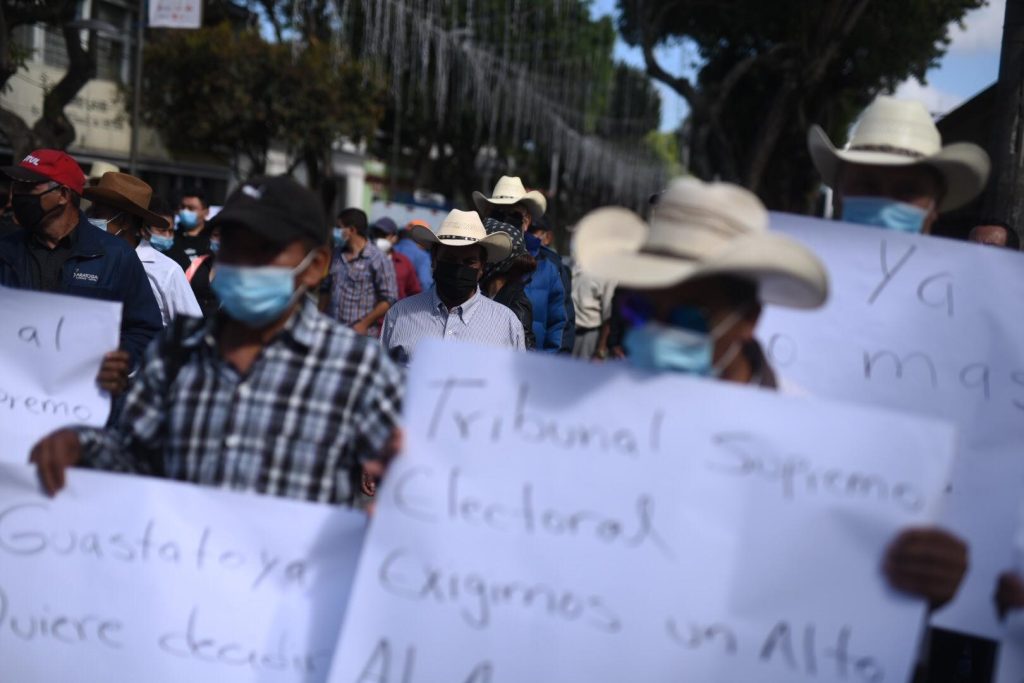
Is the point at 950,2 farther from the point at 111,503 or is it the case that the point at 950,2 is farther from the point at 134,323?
the point at 111,503

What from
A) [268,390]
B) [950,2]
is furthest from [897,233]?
[950,2]

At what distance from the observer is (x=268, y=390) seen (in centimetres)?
238

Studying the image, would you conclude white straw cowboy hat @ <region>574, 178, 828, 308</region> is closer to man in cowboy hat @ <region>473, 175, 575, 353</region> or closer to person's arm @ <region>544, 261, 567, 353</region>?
man in cowboy hat @ <region>473, 175, 575, 353</region>

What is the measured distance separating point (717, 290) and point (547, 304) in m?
4.53

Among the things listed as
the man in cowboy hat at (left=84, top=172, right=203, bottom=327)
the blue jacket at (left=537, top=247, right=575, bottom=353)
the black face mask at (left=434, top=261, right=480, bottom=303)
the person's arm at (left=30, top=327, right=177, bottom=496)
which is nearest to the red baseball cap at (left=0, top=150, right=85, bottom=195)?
the man in cowboy hat at (left=84, top=172, right=203, bottom=327)

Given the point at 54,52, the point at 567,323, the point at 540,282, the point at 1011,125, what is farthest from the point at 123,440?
the point at 54,52

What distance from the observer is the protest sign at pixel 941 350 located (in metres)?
2.43

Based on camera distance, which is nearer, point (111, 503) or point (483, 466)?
point (483, 466)

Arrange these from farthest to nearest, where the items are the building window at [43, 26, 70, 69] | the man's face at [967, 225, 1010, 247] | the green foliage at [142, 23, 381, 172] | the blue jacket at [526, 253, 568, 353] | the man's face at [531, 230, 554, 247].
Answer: the green foliage at [142, 23, 381, 172], the building window at [43, 26, 70, 69], the man's face at [531, 230, 554, 247], the blue jacket at [526, 253, 568, 353], the man's face at [967, 225, 1010, 247]

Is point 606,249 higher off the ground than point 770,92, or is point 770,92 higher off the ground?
point 770,92

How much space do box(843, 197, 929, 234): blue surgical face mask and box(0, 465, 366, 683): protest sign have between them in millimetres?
1552

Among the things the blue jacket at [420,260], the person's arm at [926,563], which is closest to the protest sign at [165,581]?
the person's arm at [926,563]

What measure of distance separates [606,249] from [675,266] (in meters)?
0.24

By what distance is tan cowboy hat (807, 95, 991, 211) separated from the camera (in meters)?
2.88
